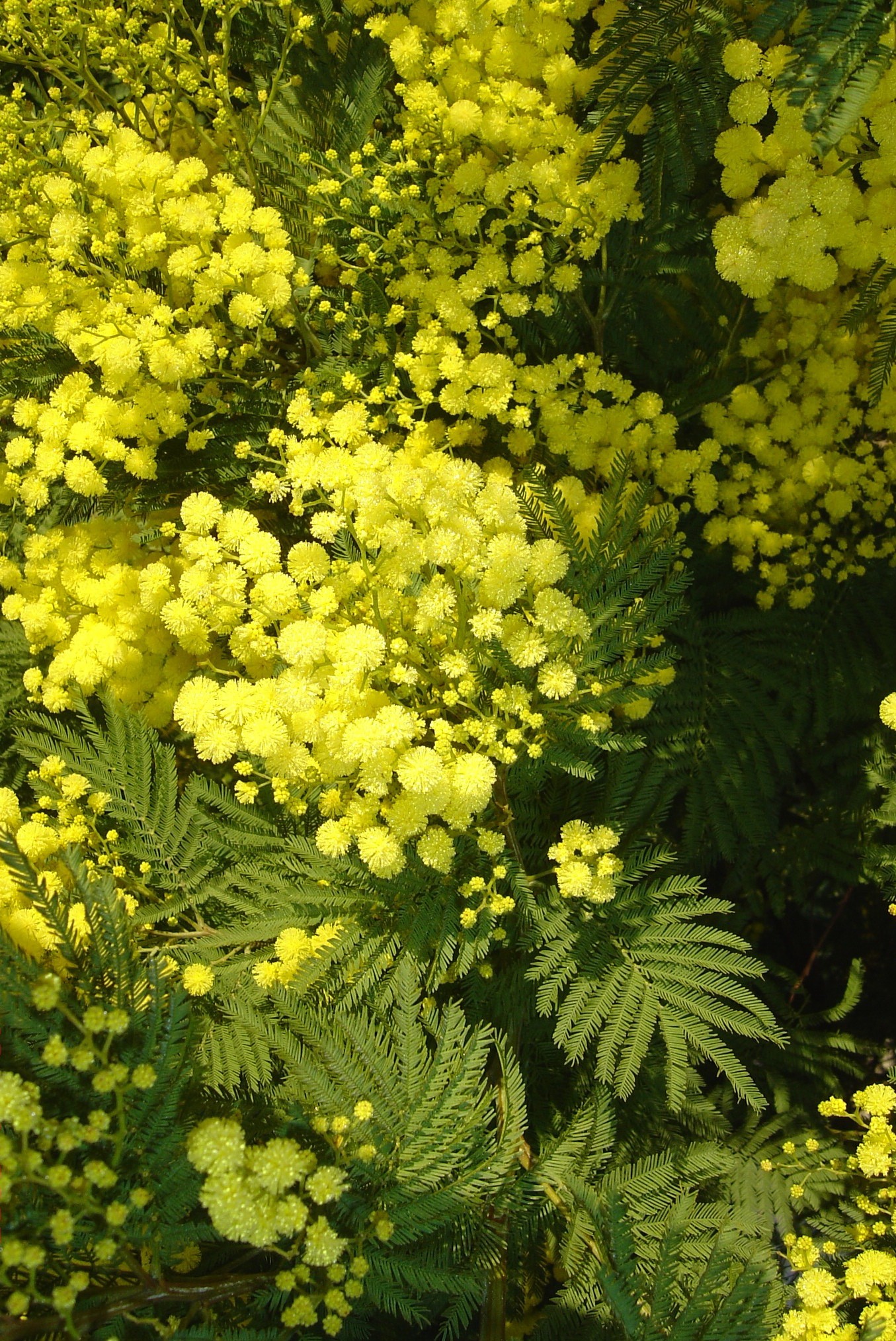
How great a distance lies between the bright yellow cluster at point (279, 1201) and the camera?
1267 mm

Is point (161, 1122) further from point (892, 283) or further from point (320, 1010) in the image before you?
point (892, 283)

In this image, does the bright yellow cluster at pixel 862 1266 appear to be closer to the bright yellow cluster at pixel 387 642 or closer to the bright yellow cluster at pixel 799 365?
the bright yellow cluster at pixel 387 642

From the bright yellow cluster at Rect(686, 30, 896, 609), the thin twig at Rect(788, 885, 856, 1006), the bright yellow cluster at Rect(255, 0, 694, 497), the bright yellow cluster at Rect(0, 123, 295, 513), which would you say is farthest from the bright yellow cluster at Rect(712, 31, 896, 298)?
the thin twig at Rect(788, 885, 856, 1006)

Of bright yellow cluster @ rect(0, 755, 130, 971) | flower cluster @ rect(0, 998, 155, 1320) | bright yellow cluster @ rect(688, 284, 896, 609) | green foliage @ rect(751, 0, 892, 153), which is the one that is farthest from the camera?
bright yellow cluster @ rect(688, 284, 896, 609)

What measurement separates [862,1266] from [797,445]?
1.66 metres

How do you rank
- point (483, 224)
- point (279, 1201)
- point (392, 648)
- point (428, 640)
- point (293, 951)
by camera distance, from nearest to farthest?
1. point (279, 1201)
2. point (392, 648)
3. point (428, 640)
4. point (293, 951)
5. point (483, 224)

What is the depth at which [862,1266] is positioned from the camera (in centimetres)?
175

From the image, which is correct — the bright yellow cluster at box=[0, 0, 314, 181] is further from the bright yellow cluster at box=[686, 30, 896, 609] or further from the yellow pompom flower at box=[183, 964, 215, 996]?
the yellow pompom flower at box=[183, 964, 215, 996]

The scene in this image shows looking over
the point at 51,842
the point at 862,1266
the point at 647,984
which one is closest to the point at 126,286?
the point at 51,842

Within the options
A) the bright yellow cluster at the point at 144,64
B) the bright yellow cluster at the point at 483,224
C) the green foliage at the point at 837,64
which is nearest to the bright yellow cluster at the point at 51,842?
the bright yellow cluster at the point at 483,224

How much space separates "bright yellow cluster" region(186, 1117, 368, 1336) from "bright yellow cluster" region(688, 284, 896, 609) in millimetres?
1435

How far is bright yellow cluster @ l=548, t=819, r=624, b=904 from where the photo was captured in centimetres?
159

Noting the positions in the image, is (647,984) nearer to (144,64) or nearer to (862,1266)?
(862,1266)

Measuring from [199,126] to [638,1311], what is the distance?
2467 millimetres
